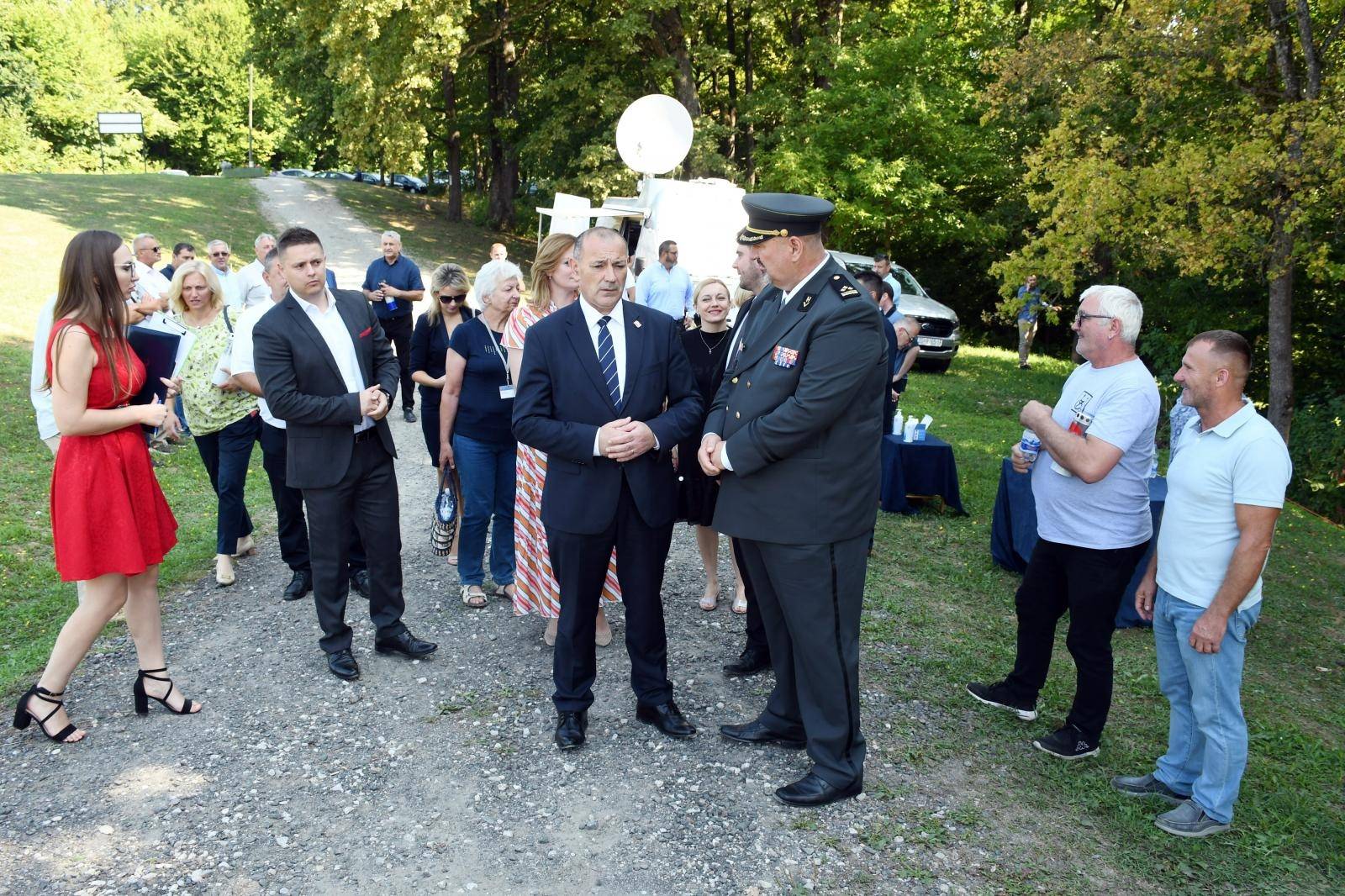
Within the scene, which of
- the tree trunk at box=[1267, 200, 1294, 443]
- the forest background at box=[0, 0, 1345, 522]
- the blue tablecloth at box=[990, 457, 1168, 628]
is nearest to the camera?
the blue tablecloth at box=[990, 457, 1168, 628]

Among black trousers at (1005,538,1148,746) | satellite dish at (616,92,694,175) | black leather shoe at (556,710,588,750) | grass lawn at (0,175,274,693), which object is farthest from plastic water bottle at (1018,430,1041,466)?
satellite dish at (616,92,694,175)

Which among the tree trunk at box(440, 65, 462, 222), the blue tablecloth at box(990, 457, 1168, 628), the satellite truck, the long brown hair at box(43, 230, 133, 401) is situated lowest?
the blue tablecloth at box(990, 457, 1168, 628)

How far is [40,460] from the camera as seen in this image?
7934 millimetres

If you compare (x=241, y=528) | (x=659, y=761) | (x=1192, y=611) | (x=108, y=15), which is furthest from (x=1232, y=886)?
(x=108, y=15)

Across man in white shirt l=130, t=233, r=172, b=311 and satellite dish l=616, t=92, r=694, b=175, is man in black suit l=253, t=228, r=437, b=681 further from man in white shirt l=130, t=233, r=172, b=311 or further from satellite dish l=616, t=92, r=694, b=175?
satellite dish l=616, t=92, r=694, b=175

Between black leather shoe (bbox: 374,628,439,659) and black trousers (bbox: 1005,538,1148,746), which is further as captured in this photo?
black leather shoe (bbox: 374,628,439,659)

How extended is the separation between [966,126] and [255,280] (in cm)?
1553

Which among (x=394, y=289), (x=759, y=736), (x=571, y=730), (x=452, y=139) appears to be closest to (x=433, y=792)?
(x=571, y=730)

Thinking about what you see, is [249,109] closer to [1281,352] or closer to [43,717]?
[1281,352]

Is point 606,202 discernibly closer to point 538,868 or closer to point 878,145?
point 878,145

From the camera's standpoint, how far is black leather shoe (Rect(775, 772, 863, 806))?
144 inches

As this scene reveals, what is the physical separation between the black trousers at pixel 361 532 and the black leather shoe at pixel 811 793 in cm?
235

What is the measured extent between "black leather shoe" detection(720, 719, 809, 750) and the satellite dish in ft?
41.5

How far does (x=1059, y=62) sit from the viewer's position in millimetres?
10547
